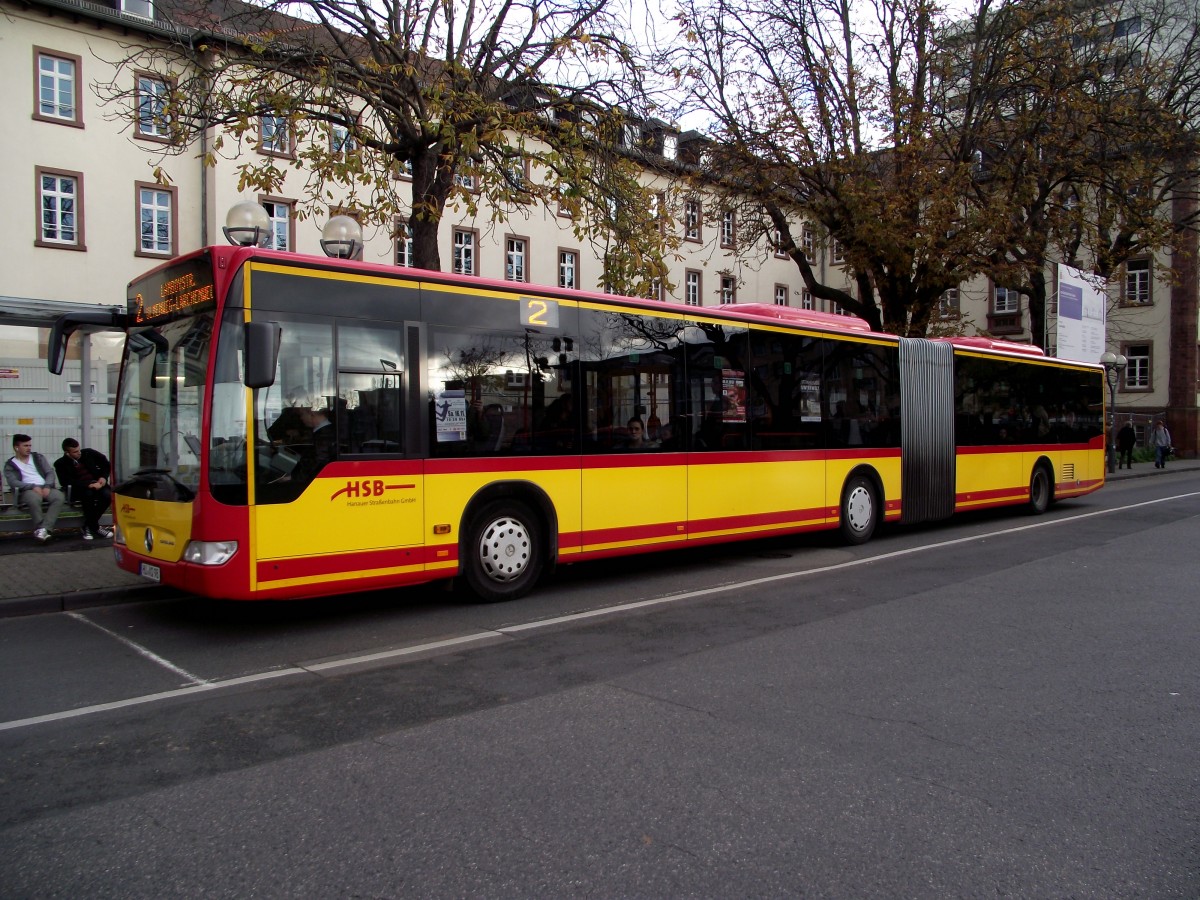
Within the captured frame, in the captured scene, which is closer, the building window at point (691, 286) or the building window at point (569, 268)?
the building window at point (569, 268)

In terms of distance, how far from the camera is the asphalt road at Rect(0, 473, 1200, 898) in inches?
124

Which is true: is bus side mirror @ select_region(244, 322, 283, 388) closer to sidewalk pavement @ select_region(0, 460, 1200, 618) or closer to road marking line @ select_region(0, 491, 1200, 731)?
road marking line @ select_region(0, 491, 1200, 731)

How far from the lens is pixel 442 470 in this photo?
761cm

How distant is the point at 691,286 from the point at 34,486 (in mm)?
31510

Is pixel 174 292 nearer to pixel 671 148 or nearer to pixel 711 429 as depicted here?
pixel 711 429

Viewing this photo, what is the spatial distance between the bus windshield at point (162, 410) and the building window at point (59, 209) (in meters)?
19.7

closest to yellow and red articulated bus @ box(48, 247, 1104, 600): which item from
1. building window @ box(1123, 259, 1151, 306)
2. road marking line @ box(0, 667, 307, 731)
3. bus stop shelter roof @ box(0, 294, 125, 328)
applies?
road marking line @ box(0, 667, 307, 731)

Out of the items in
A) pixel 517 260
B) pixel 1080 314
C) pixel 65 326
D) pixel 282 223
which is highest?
pixel 517 260

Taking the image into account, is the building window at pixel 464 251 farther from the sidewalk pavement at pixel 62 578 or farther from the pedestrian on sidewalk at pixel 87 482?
the sidewalk pavement at pixel 62 578

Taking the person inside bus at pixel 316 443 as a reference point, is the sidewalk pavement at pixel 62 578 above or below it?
below

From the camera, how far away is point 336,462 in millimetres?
6969

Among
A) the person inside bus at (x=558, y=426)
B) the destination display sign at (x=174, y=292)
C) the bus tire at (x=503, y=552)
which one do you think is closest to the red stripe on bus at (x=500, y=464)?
the person inside bus at (x=558, y=426)

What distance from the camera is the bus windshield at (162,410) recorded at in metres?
6.66

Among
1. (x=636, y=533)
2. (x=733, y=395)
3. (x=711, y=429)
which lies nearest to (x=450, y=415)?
(x=636, y=533)
